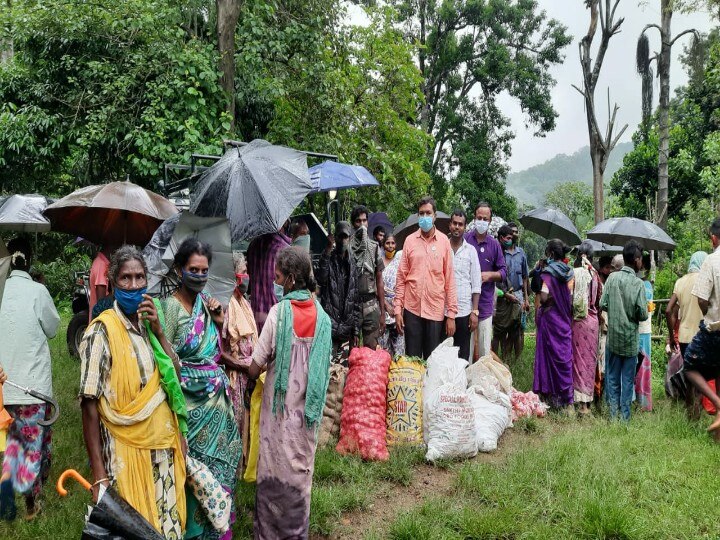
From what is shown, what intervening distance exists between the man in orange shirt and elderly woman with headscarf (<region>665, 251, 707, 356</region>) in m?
2.50

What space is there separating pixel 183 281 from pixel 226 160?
1707 mm

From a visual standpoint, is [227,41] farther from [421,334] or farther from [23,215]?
[421,334]

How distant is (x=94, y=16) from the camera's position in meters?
9.03

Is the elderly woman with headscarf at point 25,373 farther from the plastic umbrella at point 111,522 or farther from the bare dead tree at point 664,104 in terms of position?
the bare dead tree at point 664,104

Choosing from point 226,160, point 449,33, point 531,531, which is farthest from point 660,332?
point 449,33

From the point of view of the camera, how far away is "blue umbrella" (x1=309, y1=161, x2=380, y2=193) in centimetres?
743

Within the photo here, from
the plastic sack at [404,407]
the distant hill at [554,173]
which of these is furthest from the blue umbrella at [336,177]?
the distant hill at [554,173]

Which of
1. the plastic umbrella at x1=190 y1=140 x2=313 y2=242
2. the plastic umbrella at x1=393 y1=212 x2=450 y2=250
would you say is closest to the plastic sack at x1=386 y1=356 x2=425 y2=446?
the plastic umbrella at x1=190 y1=140 x2=313 y2=242

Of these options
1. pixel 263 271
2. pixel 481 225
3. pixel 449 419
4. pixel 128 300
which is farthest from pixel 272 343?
pixel 481 225

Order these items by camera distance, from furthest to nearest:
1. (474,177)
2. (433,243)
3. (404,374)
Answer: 1. (474,177)
2. (433,243)
3. (404,374)

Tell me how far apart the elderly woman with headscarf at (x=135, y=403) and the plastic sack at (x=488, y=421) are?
9.88ft

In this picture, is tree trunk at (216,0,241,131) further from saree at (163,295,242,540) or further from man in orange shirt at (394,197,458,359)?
saree at (163,295,242,540)

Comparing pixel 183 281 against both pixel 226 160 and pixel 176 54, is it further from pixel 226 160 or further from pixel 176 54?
pixel 176 54

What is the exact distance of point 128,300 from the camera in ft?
9.46
